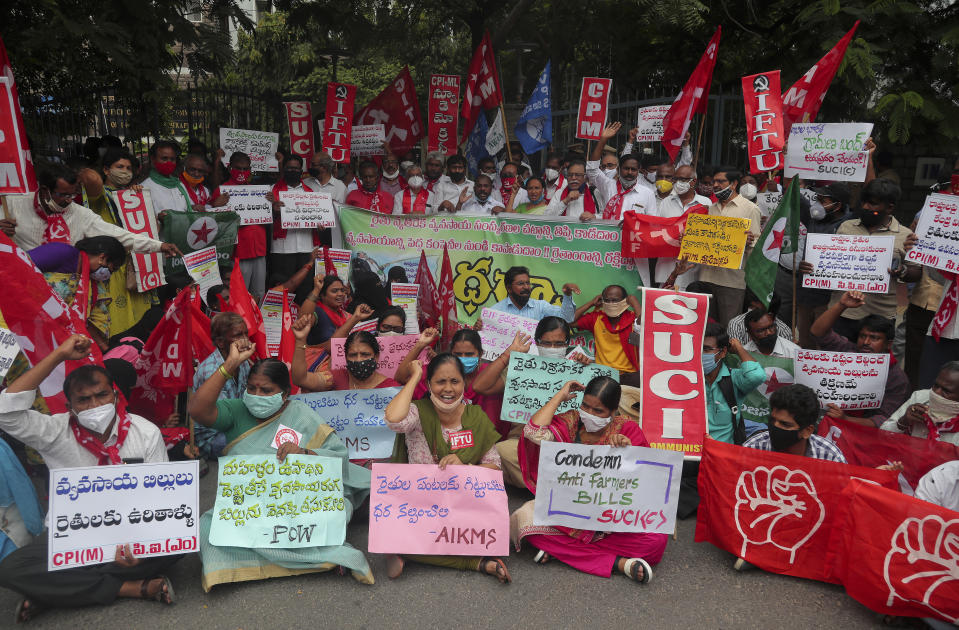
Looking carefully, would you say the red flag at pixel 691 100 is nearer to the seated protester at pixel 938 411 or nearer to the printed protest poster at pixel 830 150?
the printed protest poster at pixel 830 150

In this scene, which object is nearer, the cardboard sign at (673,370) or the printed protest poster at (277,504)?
the printed protest poster at (277,504)

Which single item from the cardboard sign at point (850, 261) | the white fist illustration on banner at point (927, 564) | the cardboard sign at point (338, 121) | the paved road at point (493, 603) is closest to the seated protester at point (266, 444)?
the paved road at point (493, 603)

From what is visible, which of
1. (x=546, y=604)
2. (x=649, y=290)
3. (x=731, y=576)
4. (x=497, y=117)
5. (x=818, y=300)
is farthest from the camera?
(x=497, y=117)

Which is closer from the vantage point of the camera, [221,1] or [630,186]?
[630,186]

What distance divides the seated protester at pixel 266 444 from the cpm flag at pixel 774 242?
12.1 ft

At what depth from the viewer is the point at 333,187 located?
374 inches

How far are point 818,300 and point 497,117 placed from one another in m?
5.49

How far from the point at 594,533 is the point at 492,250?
13.0ft

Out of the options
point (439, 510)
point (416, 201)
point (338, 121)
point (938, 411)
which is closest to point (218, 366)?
point (439, 510)

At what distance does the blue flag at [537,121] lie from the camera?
34.3 ft

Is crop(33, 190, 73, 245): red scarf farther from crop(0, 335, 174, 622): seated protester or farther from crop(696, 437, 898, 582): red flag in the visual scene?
crop(696, 437, 898, 582): red flag

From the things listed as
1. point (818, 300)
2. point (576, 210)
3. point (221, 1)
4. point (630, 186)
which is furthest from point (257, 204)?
point (818, 300)

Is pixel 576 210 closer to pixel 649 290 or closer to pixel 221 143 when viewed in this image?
pixel 649 290

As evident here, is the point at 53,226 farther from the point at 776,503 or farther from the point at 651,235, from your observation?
the point at 776,503
